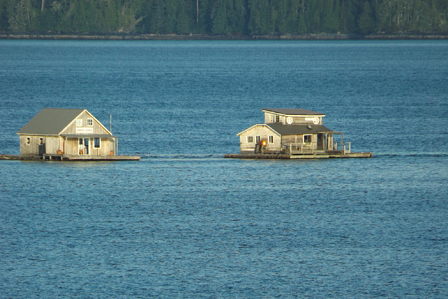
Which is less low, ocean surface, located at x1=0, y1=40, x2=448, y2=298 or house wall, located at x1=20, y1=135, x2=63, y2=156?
house wall, located at x1=20, y1=135, x2=63, y2=156

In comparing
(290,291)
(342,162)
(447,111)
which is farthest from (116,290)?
(447,111)

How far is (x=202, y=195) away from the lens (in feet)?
239

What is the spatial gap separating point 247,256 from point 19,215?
809 inches

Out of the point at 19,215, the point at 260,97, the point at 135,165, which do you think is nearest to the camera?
the point at 19,215

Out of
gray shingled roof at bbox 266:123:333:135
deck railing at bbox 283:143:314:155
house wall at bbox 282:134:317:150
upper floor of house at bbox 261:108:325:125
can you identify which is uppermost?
upper floor of house at bbox 261:108:325:125

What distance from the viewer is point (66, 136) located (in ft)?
269

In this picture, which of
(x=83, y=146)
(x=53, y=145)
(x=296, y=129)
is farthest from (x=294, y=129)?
(x=53, y=145)

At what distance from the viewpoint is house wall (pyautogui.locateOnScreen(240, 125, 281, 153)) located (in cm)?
8575

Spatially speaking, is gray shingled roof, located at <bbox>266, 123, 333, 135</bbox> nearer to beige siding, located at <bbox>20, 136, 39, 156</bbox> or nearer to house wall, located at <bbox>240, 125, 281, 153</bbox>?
house wall, located at <bbox>240, 125, 281, 153</bbox>

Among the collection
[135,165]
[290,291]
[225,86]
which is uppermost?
[225,86]

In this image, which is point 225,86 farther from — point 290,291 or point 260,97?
point 290,291

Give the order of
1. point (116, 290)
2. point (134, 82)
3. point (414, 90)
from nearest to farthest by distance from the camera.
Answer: point (116, 290)
point (414, 90)
point (134, 82)

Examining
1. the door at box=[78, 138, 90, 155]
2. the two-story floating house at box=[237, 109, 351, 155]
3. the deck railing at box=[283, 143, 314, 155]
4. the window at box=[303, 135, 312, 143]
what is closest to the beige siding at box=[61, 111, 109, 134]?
the door at box=[78, 138, 90, 155]

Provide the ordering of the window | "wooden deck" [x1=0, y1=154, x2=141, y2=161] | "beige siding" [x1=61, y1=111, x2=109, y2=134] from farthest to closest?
the window, "wooden deck" [x1=0, y1=154, x2=141, y2=161], "beige siding" [x1=61, y1=111, x2=109, y2=134]
